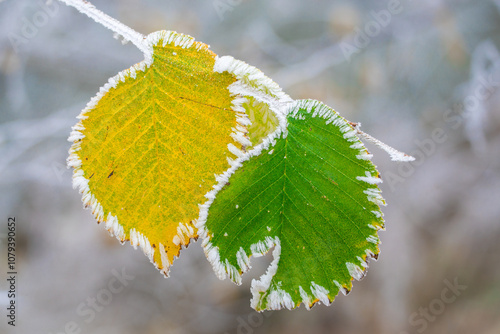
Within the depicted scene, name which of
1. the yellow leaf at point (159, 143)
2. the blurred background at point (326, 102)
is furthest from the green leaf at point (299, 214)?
the blurred background at point (326, 102)

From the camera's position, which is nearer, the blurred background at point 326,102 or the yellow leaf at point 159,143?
the yellow leaf at point 159,143

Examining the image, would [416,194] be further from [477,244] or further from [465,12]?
[465,12]

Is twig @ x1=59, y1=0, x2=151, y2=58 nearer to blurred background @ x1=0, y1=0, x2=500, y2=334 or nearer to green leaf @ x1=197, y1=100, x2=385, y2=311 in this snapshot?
green leaf @ x1=197, y1=100, x2=385, y2=311

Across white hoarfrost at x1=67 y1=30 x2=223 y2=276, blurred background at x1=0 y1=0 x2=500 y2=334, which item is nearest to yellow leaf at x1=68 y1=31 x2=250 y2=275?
white hoarfrost at x1=67 y1=30 x2=223 y2=276

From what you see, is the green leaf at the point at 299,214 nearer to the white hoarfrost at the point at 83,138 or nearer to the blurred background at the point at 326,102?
the white hoarfrost at the point at 83,138

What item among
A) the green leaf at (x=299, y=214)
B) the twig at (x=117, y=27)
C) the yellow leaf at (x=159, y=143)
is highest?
the twig at (x=117, y=27)

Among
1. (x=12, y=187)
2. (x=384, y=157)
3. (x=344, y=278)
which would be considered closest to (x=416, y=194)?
(x=384, y=157)
